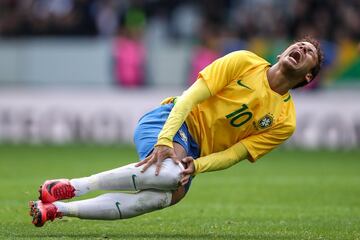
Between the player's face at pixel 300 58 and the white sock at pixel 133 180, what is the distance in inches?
49.0

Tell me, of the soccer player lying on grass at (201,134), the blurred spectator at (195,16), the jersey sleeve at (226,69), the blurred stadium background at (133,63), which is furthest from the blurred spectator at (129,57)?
the jersey sleeve at (226,69)

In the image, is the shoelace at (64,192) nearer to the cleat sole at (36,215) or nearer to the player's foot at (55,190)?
the player's foot at (55,190)

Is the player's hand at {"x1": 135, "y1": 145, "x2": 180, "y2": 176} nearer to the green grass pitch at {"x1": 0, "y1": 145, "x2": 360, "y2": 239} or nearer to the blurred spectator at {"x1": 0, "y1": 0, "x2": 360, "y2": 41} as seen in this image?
the green grass pitch at {"x1": 0, "y1": 145, "x2": 360, "y2": 239}

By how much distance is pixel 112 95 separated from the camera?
72.9ft

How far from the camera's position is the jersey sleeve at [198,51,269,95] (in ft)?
27.5

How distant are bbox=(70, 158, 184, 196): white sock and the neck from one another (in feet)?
3.65

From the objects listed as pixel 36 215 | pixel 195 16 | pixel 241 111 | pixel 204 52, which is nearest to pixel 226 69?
pixel 241 111

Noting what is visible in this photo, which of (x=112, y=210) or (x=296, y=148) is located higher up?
(x=112, y=210)

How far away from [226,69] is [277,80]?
462 millimetres

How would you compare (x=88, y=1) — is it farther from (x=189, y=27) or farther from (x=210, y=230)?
(x=210, y=230)

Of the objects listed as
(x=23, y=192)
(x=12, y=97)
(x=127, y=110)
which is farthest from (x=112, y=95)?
(x=23, y=192)

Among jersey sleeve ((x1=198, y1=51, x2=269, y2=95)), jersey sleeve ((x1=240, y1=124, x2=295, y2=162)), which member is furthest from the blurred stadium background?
jersey sleeve ((x1=198, y1=51, x2=269, y2=95))

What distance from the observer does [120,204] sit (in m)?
8.39

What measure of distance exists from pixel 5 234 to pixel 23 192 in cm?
423
